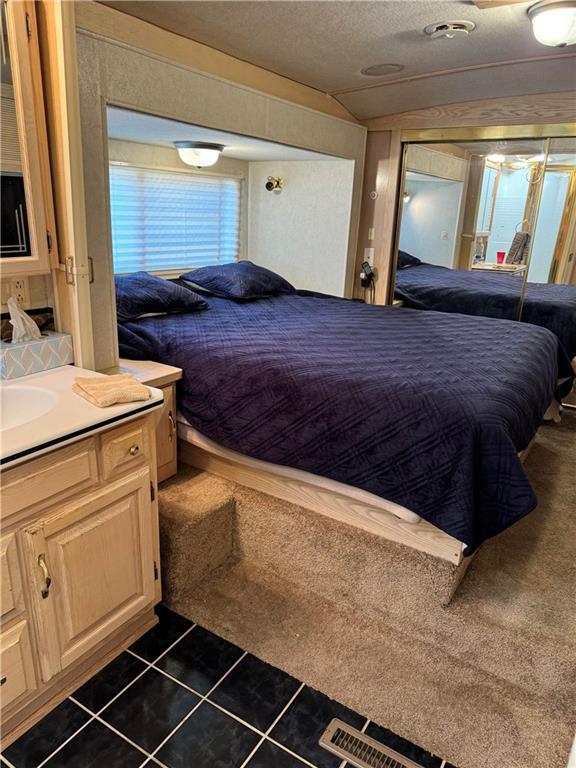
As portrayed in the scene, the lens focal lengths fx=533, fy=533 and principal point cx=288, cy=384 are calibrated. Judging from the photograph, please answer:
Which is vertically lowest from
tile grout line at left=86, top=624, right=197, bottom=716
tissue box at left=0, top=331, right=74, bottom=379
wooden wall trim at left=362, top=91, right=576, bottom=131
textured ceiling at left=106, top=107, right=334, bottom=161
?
tile grout line at left=86, top=624, right=197, bottom=716

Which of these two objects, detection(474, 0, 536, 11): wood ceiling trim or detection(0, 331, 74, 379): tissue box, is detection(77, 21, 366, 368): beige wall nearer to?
detection(0, 331, 74, 379): tissue box

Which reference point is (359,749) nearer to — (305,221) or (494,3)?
(494,3)

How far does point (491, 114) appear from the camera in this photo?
11.6 feet

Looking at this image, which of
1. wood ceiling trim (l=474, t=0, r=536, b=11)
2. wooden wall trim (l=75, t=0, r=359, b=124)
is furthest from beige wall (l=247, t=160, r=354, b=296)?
wood ceiling trim (l=474, t=0, r=536, b=11)

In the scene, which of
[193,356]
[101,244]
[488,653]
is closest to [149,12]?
[101,244]

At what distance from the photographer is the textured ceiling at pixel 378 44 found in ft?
7.41

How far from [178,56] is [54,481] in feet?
6.86

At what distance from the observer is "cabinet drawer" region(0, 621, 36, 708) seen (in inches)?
55.6

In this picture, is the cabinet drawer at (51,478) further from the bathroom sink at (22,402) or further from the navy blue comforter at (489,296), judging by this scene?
the navy blue comforter at (489,296)

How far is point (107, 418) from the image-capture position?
59.6 inches

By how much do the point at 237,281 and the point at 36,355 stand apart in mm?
1965

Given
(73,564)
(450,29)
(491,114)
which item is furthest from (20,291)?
(491,114)

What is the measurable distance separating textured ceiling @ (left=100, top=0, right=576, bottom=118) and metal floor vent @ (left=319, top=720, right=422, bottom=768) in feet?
8.83

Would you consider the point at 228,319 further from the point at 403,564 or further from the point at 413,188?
the point at 413,188
